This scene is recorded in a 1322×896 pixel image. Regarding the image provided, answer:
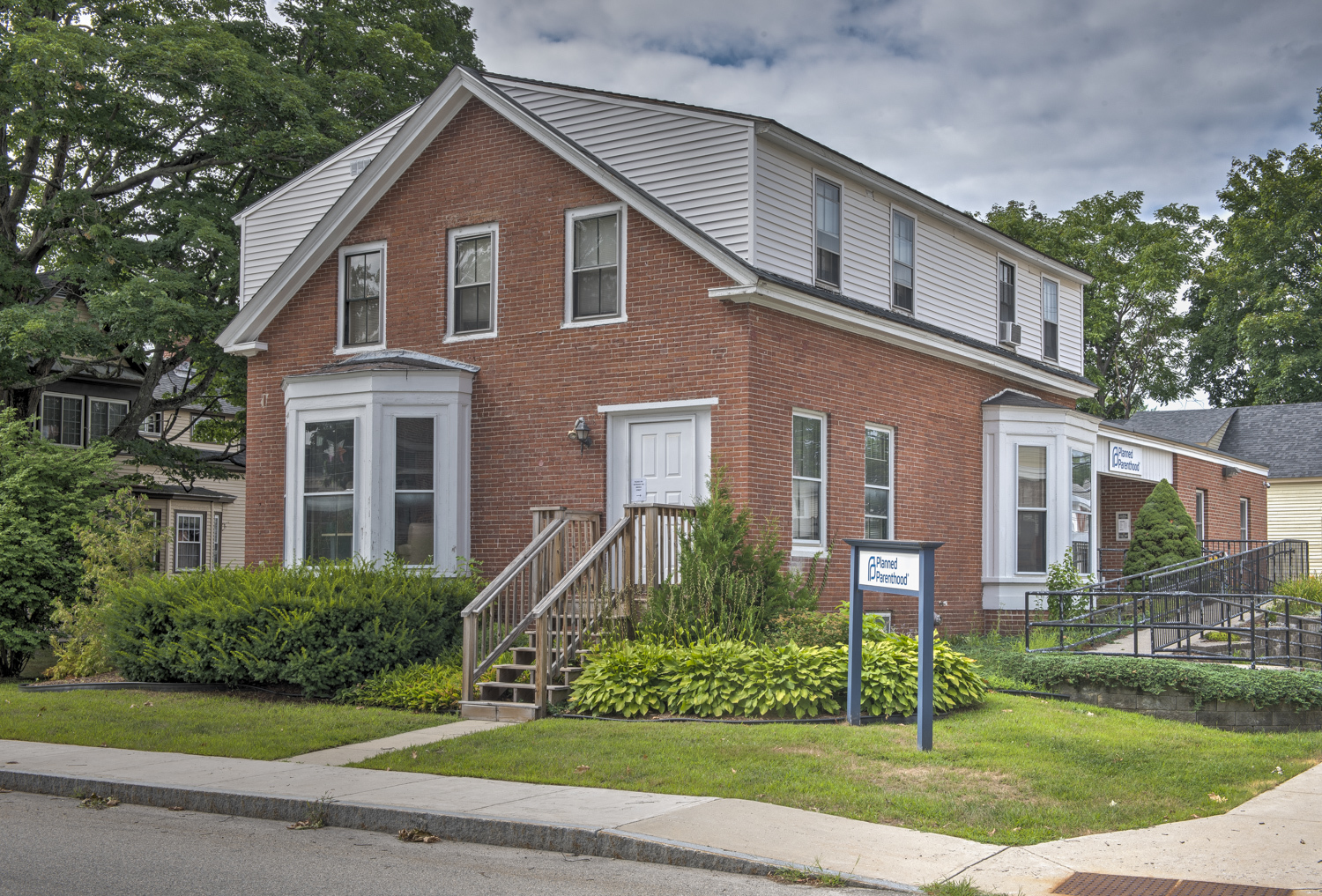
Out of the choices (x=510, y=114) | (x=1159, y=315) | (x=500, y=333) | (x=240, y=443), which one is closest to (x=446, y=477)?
(x=500, y=333)

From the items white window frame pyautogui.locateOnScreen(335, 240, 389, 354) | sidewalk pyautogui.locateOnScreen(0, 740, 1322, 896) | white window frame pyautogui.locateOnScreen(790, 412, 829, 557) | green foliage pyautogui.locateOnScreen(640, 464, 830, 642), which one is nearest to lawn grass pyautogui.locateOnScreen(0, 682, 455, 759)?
sidewalk pyautogui.locateOnScreen(0, 740, 1322, 896)

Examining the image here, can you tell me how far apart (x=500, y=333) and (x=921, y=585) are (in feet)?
28.1

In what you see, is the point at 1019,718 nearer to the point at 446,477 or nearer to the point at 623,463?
the point at 623,463

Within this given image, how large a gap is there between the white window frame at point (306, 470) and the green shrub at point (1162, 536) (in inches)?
534

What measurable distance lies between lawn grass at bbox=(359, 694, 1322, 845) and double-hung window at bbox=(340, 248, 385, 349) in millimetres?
8361

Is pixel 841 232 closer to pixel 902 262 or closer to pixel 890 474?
pixel 902 262

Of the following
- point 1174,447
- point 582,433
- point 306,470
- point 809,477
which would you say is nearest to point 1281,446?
point 1174,447

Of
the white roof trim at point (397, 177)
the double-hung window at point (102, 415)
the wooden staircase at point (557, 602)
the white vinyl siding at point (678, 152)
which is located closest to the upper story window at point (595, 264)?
the white roof trim at point (397, 177)

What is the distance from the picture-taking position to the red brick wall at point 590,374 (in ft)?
48.2

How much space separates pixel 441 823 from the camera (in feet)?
25.4

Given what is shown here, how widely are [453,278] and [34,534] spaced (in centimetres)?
758

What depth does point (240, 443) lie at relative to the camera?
3128cm

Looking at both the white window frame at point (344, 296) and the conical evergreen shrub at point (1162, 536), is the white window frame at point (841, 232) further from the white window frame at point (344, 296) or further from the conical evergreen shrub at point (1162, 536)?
the conical evergreen shrub at point (1162, 536)

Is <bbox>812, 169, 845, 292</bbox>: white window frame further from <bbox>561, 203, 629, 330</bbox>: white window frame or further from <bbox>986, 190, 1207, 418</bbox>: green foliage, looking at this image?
<bbox>986, 190, 1207, 418</bbox>: green foliage
